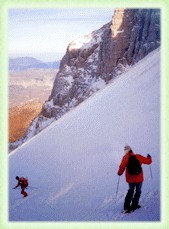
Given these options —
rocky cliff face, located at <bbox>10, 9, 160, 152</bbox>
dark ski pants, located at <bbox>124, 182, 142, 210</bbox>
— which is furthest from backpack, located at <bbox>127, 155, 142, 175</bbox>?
rocky cliff face, located at <bbox>10, 9, 160, 152</bbox>

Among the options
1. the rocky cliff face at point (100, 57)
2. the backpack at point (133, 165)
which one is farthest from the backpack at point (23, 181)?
the rocky cliff face at point (100, 57)

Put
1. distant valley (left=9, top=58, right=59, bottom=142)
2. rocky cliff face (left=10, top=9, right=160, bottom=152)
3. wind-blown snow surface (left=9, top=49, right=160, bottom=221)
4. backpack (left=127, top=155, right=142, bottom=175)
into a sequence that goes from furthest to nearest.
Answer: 1. rocky cliff face (left=10, top=9, right=160, bottom=152)
2. distant valley (left=9, top=58, right=59, bottom=142)
3. wind-blown snow surface (left=9, top=49, right=160, bottom=221)
4. backpack (left=127, top=155, right=142, bottom=175)

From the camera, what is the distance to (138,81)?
9.04 metres

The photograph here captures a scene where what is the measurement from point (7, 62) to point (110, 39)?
166 feet

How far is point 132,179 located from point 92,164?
1.43m

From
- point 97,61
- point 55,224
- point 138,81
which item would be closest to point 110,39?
point 97,61

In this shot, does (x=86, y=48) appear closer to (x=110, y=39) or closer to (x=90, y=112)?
(x=110, y=39)

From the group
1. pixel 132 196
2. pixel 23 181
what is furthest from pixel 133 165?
pixel 23 181

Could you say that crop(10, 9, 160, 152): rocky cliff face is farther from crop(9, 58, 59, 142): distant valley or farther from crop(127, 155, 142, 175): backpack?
crop(127, 155, 142, 175): backpack

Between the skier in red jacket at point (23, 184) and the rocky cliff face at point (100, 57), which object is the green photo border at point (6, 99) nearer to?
the skier in red jacket at point (23, 184)

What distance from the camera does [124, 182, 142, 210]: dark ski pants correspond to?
5477mm

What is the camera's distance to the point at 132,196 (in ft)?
18.2

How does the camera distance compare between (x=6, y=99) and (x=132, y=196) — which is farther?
(x=6, y=99)

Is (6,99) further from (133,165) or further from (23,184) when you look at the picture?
(133,165)
